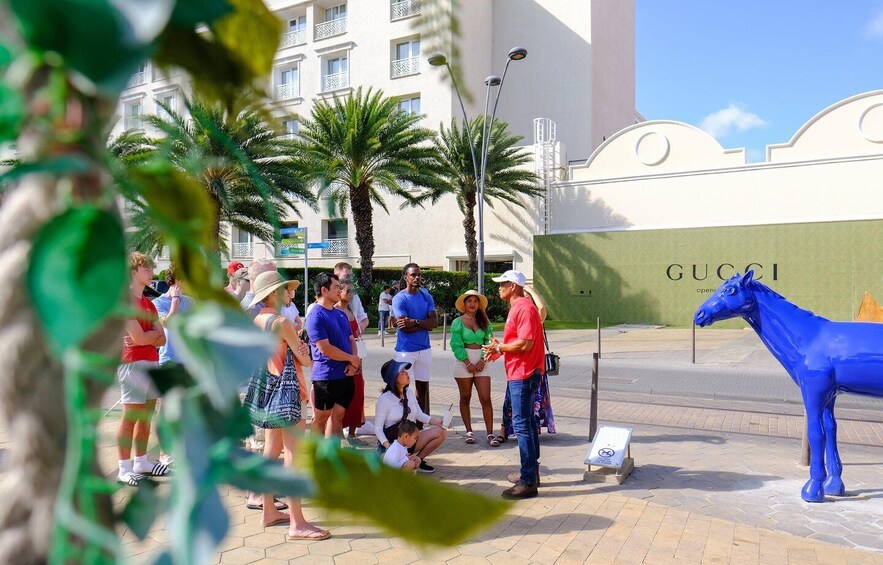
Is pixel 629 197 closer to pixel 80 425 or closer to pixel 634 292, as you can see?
pixel 634 292

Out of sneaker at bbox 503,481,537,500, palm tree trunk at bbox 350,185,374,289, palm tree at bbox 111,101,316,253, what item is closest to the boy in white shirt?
sneaker at bbox 503,481,537,500

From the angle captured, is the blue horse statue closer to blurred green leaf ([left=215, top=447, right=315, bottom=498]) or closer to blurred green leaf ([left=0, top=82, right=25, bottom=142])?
blurred green leaf ([left=215, top=447, right=315, bottom=498])

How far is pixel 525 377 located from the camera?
510 centimetres

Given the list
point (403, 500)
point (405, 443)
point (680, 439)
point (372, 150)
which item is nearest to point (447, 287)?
point (372, 150)

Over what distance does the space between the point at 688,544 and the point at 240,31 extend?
4.45 m

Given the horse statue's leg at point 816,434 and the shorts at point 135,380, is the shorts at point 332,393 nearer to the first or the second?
the horse statue's leg at point 816,434

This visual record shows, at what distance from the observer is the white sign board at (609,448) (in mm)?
5410

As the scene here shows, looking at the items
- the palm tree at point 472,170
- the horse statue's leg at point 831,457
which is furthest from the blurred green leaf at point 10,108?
the palm tree at point 472,170

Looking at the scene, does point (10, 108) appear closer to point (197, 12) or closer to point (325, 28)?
point (197, 12)

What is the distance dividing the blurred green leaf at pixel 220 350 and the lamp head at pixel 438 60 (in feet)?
1.80

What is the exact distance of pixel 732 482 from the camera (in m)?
5.43

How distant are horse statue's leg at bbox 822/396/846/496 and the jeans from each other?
2.29m

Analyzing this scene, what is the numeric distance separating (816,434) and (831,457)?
0.98 ft

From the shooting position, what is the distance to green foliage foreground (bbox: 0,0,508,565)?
279 mm
